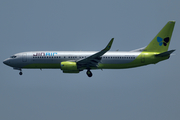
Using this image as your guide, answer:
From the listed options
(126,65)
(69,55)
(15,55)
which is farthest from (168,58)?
(15,55)

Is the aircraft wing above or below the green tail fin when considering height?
below

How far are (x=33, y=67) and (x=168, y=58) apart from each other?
24.1 metres

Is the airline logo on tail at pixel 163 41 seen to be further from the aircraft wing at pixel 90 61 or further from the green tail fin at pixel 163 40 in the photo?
the aircraft wing at pixel 90 61

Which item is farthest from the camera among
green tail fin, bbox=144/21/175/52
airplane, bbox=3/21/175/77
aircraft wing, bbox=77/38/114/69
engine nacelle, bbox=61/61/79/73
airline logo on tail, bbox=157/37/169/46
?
airline logo on tail, bbox=157/37/169/46

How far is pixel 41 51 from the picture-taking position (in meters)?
57.8

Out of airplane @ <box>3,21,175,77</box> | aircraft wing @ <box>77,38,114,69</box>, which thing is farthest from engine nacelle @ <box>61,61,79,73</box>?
aircraft wing @ <box>77,38,114,69</box>

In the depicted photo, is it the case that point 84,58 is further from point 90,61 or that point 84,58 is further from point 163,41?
point 163,41

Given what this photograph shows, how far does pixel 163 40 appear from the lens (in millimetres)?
58250

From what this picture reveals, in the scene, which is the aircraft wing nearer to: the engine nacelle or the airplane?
the airplane

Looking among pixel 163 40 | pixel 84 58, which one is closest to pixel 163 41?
pixel 163 40

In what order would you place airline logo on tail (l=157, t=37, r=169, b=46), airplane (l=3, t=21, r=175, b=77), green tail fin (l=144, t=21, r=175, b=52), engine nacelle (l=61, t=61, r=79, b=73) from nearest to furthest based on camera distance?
engine nacelle (l=61, t=61, r=79, b=73), airplane (l=3, t=21, r=175, b=77), green tail fin (l=144, t=21, r=175, b=52), airline logo on tail (l=157, t=37, r=169, b=46)

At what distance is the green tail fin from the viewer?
2283 inches

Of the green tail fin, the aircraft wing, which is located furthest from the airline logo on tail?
the aircraft wing

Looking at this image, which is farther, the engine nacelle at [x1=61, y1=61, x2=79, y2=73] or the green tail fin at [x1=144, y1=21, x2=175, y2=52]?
the green tail fin at [x1=144, y1=21, x2=175, y2=52]
